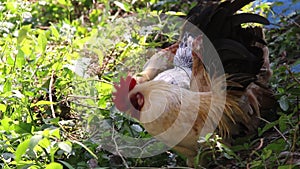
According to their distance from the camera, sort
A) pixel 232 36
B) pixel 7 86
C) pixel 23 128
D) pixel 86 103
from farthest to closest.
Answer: pixel 86 103 → pixel 232 36 → pixel 7 86 → pixel 23 128

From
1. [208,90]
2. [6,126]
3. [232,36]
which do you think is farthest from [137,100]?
[232,36]

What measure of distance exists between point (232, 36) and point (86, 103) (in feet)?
2.73

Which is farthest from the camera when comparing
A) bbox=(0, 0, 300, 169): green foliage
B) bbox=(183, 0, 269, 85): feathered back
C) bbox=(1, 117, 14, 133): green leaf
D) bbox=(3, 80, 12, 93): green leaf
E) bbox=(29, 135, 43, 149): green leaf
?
bbox=(183, 0, 269, 85): feathered back

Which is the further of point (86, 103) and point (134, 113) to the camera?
point (86, 103)

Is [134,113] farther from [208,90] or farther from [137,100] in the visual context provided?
[208,90]

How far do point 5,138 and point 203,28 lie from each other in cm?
111

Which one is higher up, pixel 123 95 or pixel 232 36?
pixel 232 36

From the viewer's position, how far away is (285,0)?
12.2 feet

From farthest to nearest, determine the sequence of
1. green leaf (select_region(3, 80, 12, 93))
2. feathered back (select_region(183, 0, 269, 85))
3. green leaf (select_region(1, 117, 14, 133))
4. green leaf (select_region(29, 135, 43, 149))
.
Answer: feathered back (select_region(183, 0, 269, 85)) < green leaf (select_region(3, 80, 12, 93)) < green leaf (select_region(1, 117, 14, 133)) < green leaf (select_region(29, 135, 43, 149))

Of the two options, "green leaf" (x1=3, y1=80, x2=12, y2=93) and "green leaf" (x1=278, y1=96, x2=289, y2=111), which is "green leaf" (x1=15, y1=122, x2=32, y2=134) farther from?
"green leaf" (x1=278, y1=96, x2=289, y2=111)

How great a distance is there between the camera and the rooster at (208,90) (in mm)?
2227

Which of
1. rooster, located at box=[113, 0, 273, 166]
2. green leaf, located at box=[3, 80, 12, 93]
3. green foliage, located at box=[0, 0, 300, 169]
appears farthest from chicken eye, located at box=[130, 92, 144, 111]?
green leaf, located at box=[3, 80, 12, 93]

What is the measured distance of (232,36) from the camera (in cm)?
265

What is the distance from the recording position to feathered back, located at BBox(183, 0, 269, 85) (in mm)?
2568
